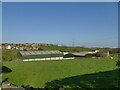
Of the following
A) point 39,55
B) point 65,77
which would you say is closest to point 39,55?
point 39,55

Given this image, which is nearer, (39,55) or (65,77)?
(65,77)

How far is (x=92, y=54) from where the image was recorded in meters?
42.4

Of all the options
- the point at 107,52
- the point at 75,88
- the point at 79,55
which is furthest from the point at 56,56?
the point at 75,88

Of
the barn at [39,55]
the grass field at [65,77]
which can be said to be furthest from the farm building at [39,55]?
the grass field at [65,77]

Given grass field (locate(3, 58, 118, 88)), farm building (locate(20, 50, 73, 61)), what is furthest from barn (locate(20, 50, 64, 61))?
grass field (locate(3, 58, 118, 88))

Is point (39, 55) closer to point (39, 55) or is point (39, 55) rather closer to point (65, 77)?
point (39, 55)

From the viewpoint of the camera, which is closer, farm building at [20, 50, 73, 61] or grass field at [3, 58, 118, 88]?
grass field at [3, 58, 118, 88]

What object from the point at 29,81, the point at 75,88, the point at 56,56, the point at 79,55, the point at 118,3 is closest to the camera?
the point at 118,3

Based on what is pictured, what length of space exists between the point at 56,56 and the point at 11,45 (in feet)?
37.8

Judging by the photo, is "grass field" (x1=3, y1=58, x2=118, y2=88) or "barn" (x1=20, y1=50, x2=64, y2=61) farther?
"barn" (x1=20, y1=50, x2=64, y2=61)

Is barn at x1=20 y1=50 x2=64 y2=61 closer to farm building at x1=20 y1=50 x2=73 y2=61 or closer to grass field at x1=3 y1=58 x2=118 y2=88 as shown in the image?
farm building at x1=20 y1=50 x2=73 y2=61

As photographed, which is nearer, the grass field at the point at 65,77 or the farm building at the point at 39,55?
the grass field at the point at 65,77

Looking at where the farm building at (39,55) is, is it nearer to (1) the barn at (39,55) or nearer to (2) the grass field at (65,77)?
(1) the barn at (39,55)

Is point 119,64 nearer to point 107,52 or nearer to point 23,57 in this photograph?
point 23,57
